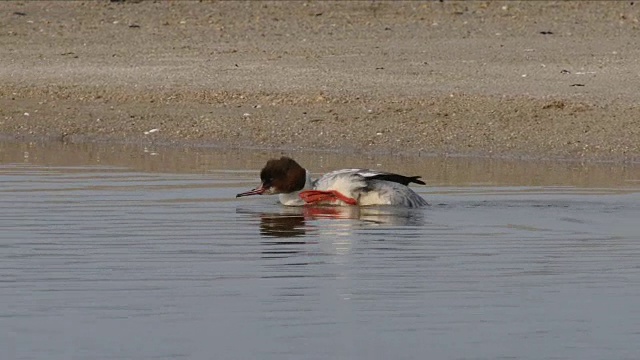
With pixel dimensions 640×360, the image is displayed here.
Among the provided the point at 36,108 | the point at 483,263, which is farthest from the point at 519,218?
the point at 36,108

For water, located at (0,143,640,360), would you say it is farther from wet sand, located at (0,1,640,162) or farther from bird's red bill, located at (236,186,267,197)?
wet sand, located at (0,1,640,162)

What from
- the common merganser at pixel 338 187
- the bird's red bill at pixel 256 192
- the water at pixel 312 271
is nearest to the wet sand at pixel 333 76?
the water at pixel 312 271

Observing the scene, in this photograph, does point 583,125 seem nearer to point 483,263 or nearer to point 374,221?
point 374,221

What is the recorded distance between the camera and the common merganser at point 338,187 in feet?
34.7

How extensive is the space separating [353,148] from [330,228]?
195 inches

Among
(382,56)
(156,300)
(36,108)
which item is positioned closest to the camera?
(156,300)

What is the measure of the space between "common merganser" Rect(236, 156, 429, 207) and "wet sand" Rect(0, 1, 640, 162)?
11.7 ft

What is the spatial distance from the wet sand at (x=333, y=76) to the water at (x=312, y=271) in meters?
2.54

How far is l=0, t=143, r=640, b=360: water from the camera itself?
21.3 ft

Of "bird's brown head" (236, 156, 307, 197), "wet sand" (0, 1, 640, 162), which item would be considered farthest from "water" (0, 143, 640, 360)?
"wet sand" (0, 1, 640, 162)

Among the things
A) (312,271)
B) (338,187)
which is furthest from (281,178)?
(312,271)

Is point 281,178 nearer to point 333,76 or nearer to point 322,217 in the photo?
point 322,217

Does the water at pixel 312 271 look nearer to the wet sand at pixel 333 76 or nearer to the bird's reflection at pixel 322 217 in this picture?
the bird's reflection at pixel 322 217

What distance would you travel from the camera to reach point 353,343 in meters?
6.42
